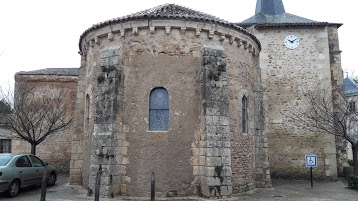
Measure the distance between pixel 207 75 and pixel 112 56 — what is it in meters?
3.34

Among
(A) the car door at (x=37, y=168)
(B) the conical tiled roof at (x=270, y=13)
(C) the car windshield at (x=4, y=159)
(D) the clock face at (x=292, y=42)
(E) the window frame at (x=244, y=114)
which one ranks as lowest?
(A) the car door at (x=37, y=168)

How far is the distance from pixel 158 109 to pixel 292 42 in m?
11.8

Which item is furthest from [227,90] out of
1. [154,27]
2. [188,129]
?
[154,27]

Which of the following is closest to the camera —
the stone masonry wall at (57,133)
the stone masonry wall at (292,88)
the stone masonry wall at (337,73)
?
the stone masonry wall at (292,88)

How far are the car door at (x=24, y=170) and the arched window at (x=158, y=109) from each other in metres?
4.76

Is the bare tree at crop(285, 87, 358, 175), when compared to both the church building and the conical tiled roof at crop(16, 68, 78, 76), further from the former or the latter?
the conical tiled roof at crop(16, 68, 78, 76)

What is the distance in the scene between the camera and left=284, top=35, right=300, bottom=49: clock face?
19.5 meters

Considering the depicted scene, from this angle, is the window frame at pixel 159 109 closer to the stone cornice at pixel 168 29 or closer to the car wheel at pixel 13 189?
the stone cornice at pixel 168 29

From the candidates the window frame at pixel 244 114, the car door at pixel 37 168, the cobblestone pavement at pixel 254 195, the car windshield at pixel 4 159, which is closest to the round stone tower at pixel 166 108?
the cobblestone pavement at pixel 254 195

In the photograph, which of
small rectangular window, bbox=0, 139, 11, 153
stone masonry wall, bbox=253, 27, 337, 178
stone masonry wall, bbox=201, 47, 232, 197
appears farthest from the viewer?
Answer: small rectangular window, bbox=0, 139, 11, 153

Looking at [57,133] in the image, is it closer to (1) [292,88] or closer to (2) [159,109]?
(2) [159,109]

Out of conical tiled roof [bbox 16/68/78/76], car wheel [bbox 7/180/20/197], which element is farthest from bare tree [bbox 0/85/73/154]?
car wheel [bbox 7/180/20/197]

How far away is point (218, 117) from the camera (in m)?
10.9

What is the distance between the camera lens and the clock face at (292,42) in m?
19.5
